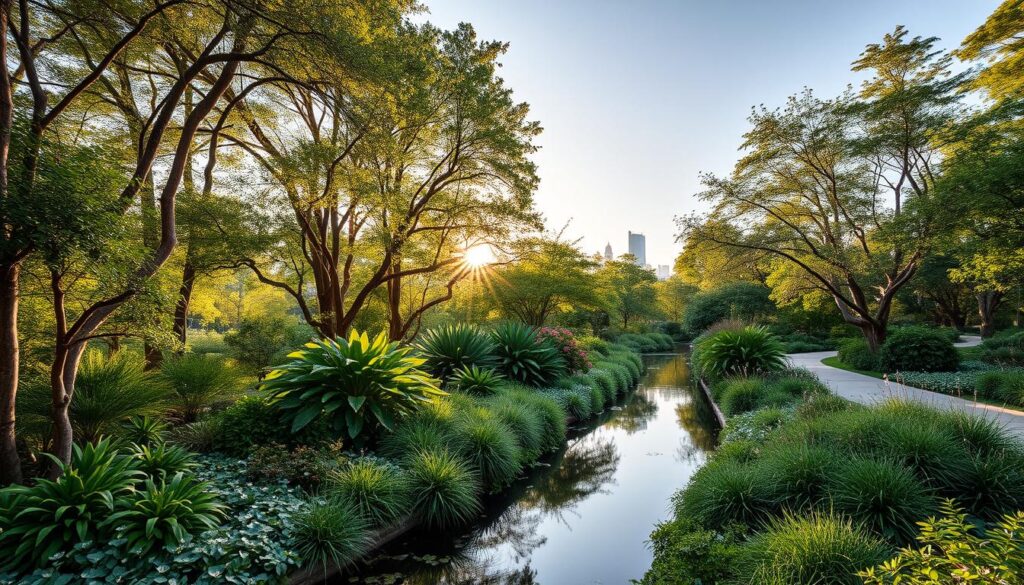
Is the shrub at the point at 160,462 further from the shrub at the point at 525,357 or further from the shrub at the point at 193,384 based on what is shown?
the shrub at the point at 525,357

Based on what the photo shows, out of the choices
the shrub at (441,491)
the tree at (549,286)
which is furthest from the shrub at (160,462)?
the tree at (549,286)

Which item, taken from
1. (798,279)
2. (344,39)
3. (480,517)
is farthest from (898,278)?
(344,39)

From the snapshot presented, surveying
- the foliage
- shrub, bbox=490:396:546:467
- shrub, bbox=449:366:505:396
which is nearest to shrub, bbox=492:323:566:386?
shrub, bbox=449:366:505:396

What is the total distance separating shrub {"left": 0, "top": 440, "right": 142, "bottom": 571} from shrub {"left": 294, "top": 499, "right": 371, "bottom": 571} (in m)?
1.44

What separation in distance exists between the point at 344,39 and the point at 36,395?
Result: 5.85 meters

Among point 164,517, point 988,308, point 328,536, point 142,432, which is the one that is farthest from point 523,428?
point 988,308

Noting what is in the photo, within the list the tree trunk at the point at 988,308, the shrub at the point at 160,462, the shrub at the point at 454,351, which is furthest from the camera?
the tree trunk at the point at 988,308

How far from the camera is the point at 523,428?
7.39 m

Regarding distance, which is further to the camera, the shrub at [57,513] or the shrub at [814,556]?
the shrub at [57,513]

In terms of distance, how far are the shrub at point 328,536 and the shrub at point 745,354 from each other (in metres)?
9.83

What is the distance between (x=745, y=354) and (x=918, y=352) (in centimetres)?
483

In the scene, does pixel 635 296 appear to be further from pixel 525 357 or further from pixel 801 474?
pixel 801 474

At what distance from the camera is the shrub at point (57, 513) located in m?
2.98

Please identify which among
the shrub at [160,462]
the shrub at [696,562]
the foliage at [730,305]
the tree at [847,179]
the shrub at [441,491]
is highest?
the tree at [847,179]
